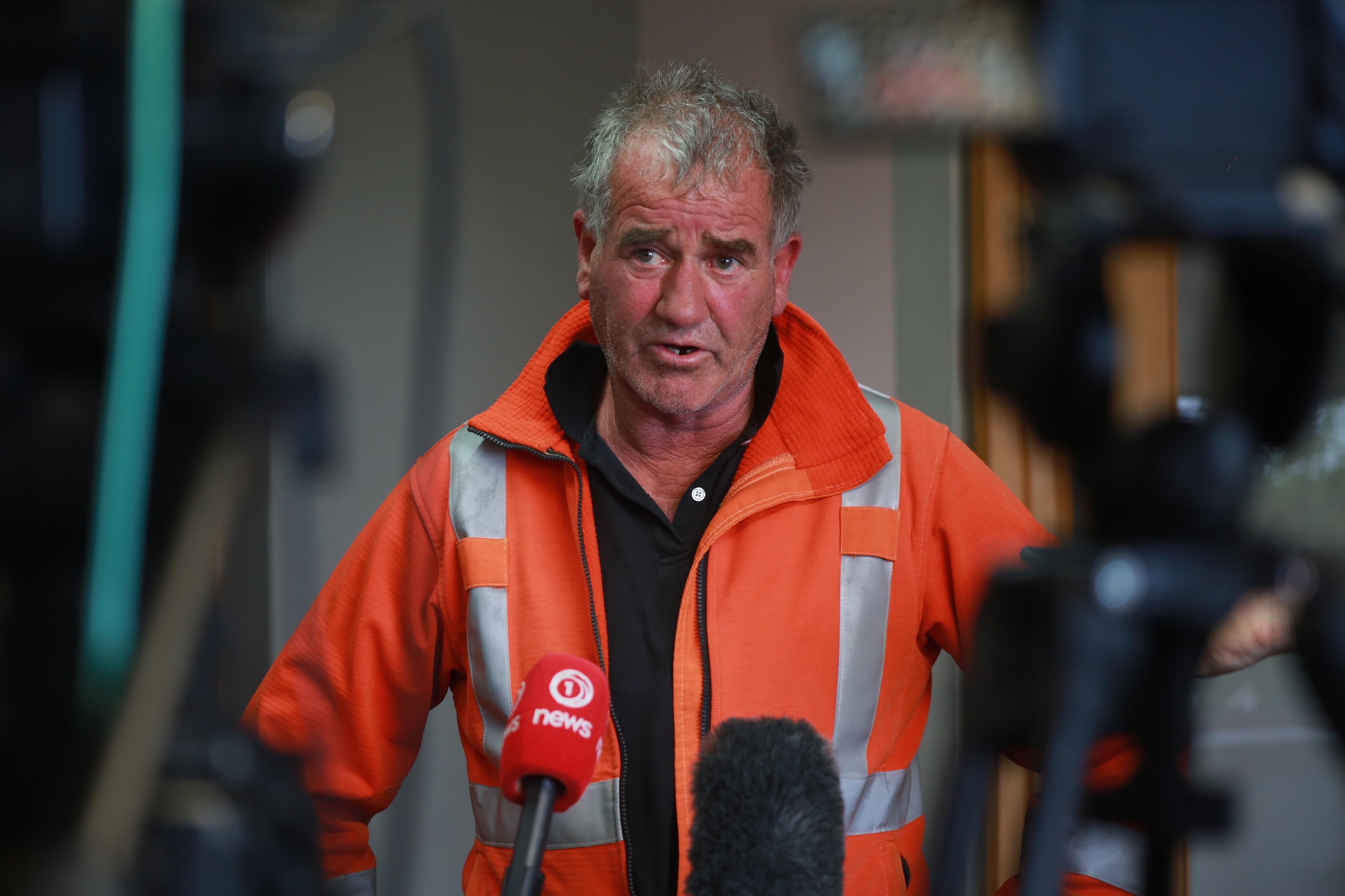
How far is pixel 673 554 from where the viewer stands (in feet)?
4.68

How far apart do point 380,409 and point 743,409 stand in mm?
905

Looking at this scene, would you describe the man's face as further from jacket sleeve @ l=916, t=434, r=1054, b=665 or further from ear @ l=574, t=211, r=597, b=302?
jacket sleeve @ l=916, t=434, r=1054, b=665

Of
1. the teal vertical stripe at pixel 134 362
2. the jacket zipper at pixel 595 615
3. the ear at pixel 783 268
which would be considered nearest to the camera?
the teal vertical stripe at pixel 134 362

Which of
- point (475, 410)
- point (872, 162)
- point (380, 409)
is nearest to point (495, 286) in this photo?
point (475, 410)

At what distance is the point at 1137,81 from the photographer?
18.8 inches

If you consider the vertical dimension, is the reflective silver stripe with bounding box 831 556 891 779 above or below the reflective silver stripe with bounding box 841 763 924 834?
above

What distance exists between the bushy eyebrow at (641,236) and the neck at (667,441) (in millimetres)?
191

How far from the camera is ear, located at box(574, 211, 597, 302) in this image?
1538 mm

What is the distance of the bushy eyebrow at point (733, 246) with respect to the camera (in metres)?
1.39

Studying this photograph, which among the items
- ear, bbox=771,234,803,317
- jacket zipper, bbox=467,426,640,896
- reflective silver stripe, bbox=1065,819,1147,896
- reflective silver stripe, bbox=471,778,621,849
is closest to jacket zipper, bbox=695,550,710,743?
jacket zipper, bbox=467,426,640,896

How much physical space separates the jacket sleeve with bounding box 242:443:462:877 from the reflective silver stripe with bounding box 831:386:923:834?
0.47 metres

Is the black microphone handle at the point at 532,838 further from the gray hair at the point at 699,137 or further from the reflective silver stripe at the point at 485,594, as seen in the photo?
the gray hair at the point at 699,137

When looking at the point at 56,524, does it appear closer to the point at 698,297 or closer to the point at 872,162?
the point at 698,297

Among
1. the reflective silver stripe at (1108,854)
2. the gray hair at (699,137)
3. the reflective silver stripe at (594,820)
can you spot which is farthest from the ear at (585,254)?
the reflective silver stripe at (1108,854)
